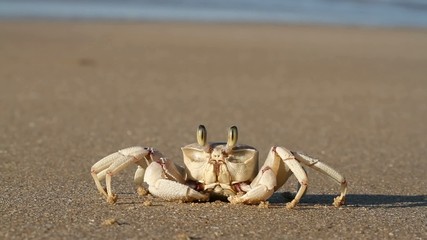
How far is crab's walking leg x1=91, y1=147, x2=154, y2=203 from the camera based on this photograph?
5.32 m

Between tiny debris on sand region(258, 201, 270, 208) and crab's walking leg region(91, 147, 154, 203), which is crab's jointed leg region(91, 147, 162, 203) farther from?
tiny debris on sand region(258, 201, 270, 208)

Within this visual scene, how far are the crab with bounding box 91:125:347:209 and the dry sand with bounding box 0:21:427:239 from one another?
0.34ft

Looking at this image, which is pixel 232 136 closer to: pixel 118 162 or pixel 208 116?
pixel 118 162

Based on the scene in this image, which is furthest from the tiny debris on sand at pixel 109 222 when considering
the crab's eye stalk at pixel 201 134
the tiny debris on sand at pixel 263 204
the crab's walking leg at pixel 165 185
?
the tiny debris on sand at pixel 263 204

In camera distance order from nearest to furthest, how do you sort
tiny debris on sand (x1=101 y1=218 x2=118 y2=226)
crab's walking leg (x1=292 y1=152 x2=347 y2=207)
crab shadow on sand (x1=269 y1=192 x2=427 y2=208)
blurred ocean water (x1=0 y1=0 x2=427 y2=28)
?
tiny debris on sand (x1=101 y1=218 x2=118 y2=226)
crab's walking leg (x1=292 y1=152 x2=347 y2=207)
crab shadow on sand (x1=269 y1=192 x2=427 y2=208)
blurred ocean water (x1=0 y1=0 x2=427 y2=28)

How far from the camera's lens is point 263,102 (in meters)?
11.7

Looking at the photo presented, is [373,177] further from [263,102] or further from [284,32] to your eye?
[284,32]

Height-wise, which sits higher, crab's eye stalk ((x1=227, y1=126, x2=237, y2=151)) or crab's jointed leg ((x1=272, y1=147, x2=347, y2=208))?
crab's eye stalk ((x1=227, y1=126, x2=237, y2=151))

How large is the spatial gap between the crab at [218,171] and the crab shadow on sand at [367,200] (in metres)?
0.43

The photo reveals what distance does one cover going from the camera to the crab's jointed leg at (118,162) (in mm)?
5320

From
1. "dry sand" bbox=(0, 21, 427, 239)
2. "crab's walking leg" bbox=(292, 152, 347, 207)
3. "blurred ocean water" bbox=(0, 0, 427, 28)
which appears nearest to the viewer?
"dry sand" bbox=(0, 21, 427, 239)

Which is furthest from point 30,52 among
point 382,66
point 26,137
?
point 26,137

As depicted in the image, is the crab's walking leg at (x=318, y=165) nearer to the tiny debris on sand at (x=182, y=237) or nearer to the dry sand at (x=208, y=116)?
the dry sand at (x=208, y=116)

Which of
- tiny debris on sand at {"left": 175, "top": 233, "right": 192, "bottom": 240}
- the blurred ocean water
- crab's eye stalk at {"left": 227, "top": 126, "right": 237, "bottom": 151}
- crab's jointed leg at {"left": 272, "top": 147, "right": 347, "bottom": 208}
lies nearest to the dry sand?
tiny debris on sand at {"left": 175, "top": 233, "right": 192, "bottom": 240}
